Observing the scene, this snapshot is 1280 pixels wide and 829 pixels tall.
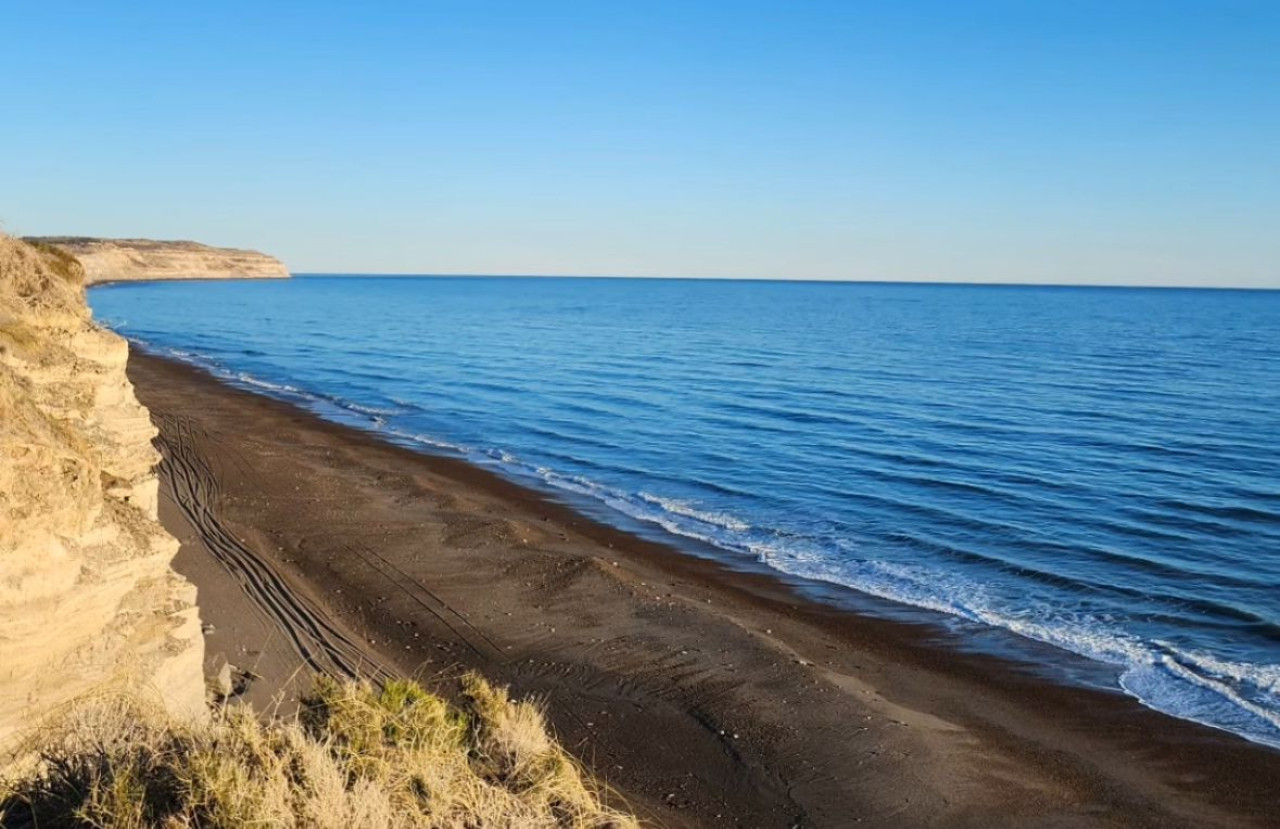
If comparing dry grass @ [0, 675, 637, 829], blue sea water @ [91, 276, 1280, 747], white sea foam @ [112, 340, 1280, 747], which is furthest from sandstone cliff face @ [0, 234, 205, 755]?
blue sea water @ [91, 276, 1280, 747]

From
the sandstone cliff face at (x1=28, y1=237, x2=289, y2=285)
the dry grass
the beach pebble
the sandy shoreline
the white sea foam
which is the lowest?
the sandy shoreline

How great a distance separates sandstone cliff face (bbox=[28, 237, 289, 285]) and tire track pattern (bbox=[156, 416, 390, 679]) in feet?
438

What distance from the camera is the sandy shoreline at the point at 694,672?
10359mm

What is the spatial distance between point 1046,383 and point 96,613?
42.6 m

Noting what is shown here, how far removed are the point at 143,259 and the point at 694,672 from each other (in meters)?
183

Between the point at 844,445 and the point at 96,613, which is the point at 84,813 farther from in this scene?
the point at 844,445

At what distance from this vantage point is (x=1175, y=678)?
13523mm

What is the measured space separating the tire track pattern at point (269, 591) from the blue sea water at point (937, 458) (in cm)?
829

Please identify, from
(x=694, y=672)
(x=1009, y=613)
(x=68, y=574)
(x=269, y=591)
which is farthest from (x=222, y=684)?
(x=1009, y=613)

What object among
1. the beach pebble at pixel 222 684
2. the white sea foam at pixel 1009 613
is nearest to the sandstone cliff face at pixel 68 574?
the beach pebble at pixel 222 684

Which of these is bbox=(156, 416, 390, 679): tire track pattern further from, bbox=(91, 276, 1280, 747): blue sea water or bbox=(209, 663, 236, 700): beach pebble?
bbox=(91, 276, 1280, 747): blue sea water

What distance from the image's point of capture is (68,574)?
25.4 ft

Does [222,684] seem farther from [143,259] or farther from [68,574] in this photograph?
[143,259]

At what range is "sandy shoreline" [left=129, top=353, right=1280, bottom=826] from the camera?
34.0ft
